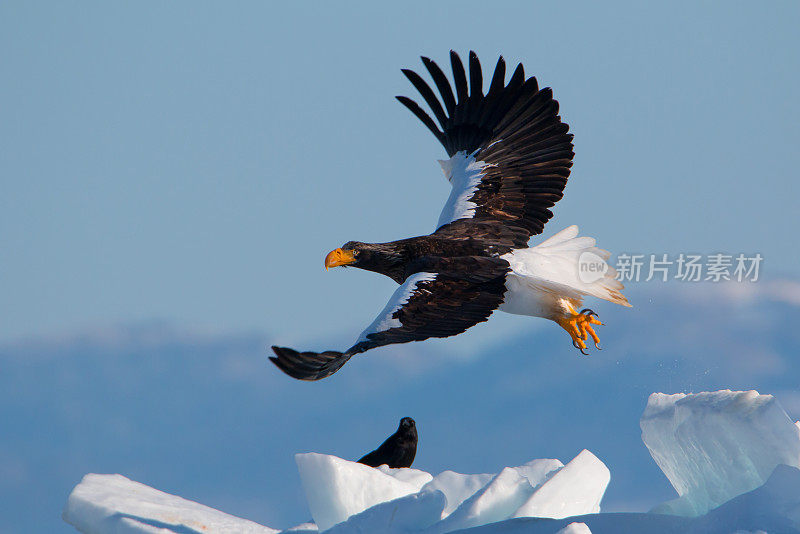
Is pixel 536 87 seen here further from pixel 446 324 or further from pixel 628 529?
pixel 628 529

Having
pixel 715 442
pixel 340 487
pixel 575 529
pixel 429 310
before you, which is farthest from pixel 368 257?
pixel 575 529

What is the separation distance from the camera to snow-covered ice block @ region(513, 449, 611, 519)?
19.5 ft

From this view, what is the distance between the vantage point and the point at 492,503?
584 cm

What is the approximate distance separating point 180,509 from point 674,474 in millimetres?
3647

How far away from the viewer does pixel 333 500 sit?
619cm

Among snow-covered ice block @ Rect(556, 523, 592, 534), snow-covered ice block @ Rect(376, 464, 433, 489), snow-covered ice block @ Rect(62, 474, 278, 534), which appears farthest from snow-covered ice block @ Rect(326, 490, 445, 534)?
snow-covered ice block @ Rect(62, 474, 278, 534)

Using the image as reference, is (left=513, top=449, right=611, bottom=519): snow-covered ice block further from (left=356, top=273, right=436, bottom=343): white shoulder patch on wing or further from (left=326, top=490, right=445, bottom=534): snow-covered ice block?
(left=356, top=273, right=436, bottom=343): white shoulder patch on wing

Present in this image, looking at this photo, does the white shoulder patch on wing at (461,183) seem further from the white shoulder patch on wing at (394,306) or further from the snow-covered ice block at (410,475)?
the snow-covered ice block at (410,475)

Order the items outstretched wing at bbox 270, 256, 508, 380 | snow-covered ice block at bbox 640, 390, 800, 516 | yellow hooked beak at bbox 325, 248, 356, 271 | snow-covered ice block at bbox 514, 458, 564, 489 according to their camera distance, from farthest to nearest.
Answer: yellow hooked beak at bbox 325, 248, 356, 271
snow-covered ice block at bbox 514, 458, 564, 489
outstretched wing at bbox 270, 256, 508, 380
snow-covered ice block at bbox 640, 390, 800, 516

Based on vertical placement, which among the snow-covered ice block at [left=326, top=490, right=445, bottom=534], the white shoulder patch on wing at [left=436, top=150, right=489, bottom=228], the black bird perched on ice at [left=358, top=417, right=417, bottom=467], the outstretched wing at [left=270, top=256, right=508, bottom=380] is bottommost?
the snow-covered ice block at [left=326, top=490, right=445, bottom=534]

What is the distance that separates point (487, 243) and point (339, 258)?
1335 mm

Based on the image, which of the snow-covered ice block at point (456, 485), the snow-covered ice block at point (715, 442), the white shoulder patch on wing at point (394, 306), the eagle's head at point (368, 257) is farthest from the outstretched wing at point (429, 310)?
the snow-covered ice block at point (715, 442)

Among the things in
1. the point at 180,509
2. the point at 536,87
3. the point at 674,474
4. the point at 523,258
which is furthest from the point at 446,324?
the point at 536,87

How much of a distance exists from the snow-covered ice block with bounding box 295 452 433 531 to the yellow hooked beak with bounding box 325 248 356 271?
2.26 metres
